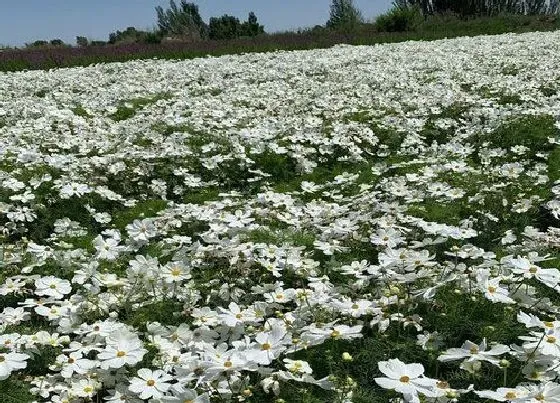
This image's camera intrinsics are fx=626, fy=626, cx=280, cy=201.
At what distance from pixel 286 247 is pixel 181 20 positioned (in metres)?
49.2

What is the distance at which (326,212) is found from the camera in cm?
611

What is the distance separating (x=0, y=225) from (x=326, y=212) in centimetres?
341

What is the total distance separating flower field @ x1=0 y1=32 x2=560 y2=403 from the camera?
10.5 feet

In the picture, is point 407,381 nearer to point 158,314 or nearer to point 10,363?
point 158,314

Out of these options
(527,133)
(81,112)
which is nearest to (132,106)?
(81,112)

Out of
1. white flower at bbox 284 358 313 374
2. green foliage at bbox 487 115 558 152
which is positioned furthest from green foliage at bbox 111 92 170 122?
white flower at bbox 284 358 313 374

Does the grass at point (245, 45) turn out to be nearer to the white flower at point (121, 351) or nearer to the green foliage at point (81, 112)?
the green foliage at point (81, 112)

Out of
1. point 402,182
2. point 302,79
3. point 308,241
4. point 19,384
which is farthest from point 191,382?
point 302,79

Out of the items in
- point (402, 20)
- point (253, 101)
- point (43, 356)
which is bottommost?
point (43, 356)

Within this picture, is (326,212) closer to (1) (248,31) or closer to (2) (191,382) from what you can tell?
(2) (191,382)

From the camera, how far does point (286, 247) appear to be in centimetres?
487

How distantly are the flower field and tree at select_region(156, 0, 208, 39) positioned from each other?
36082 millimetres

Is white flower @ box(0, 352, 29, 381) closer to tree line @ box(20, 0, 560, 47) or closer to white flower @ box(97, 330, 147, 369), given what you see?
white flower @ box(97, 330, 147, 369)

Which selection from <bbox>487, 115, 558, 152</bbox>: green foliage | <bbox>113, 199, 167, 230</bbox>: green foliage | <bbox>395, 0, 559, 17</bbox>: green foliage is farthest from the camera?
<bbox>395, 0, 559, 17</bbox>: green foliage
